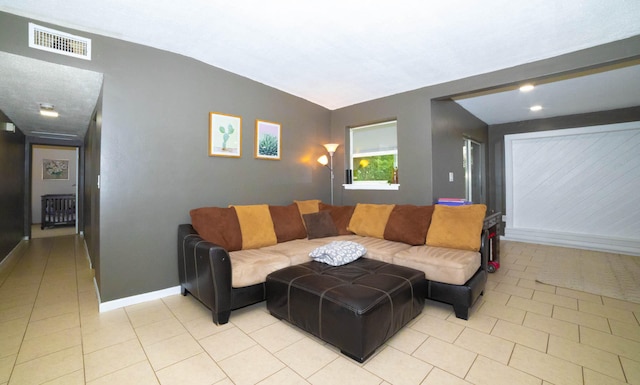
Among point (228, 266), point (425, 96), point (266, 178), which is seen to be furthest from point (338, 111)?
point (228, 266)

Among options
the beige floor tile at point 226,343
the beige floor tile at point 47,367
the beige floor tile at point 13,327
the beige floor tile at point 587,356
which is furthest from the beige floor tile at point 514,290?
the beige floor tile at point 13,327

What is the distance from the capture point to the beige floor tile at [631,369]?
1.53 m

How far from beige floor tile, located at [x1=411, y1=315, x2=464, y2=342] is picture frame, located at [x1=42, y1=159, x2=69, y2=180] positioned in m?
10.1

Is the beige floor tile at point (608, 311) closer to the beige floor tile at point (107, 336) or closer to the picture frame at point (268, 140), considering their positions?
the picture frame at point (268, 140)

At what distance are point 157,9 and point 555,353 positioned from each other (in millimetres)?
3822

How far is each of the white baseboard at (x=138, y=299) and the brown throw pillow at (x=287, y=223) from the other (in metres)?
1.25

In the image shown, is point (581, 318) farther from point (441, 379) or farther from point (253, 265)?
point (253, 265)

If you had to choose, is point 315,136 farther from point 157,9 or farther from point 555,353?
point 555,353

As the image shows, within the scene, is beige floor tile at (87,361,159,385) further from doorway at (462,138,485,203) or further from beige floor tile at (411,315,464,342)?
doorway at (462,138,485,203)

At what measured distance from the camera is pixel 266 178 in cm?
365

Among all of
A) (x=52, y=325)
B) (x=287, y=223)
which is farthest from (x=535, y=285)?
(x=52, y=325)

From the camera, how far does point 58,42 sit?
2.23 m

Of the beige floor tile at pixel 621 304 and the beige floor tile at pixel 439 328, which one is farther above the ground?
the beige floor tile at pixel 621 304

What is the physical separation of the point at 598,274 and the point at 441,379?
338 centimetres
